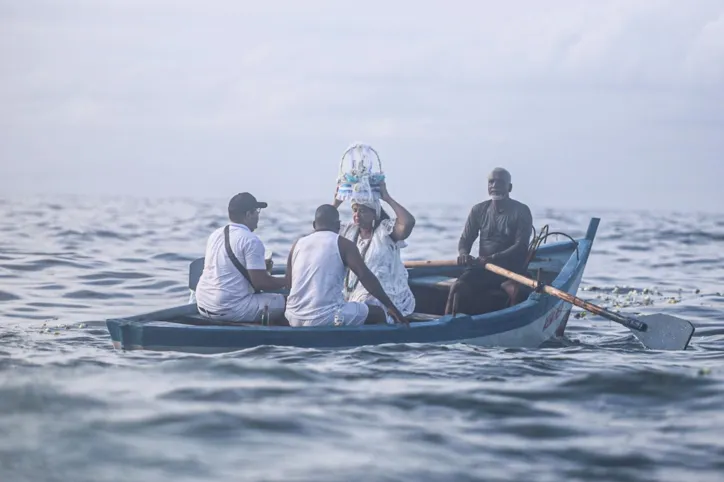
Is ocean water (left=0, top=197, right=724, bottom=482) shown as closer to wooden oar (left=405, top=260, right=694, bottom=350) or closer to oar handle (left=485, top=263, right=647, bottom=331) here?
wooden oar (left=405, top=260, right=694, bottom=350)

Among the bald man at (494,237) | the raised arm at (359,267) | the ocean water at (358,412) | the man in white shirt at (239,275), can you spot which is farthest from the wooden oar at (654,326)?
the man in white shirt at (239,275)

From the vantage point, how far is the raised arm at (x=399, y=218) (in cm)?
1026

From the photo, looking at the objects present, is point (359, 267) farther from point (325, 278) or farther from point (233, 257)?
point (233, 257)

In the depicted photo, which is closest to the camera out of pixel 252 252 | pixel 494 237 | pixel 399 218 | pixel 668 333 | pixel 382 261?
pixel 252 252

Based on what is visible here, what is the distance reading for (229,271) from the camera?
33.0ft

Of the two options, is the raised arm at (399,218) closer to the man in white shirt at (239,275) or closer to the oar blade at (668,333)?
the man in white shirt at (239,275)

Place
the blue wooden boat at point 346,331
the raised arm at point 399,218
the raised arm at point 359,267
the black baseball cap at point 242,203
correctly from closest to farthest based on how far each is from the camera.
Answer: the raised arm at point 359,267, the blue wooden boat at point 346,331, the black baseball cap at point 242,203, the raised arm at point 399,218

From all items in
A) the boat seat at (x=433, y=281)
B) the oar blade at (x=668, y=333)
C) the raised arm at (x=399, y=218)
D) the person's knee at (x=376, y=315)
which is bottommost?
the oar blade at (x=668, y=333)

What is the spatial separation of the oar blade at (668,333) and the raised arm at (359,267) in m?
3.73

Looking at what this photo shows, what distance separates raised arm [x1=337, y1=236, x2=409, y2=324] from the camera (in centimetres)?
958

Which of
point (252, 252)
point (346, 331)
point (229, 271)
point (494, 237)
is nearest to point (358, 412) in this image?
point (346, 331)

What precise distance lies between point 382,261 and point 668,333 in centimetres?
382

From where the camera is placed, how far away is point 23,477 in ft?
20.9

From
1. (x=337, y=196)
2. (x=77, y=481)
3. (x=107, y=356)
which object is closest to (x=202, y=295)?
(x=107, y=356)
